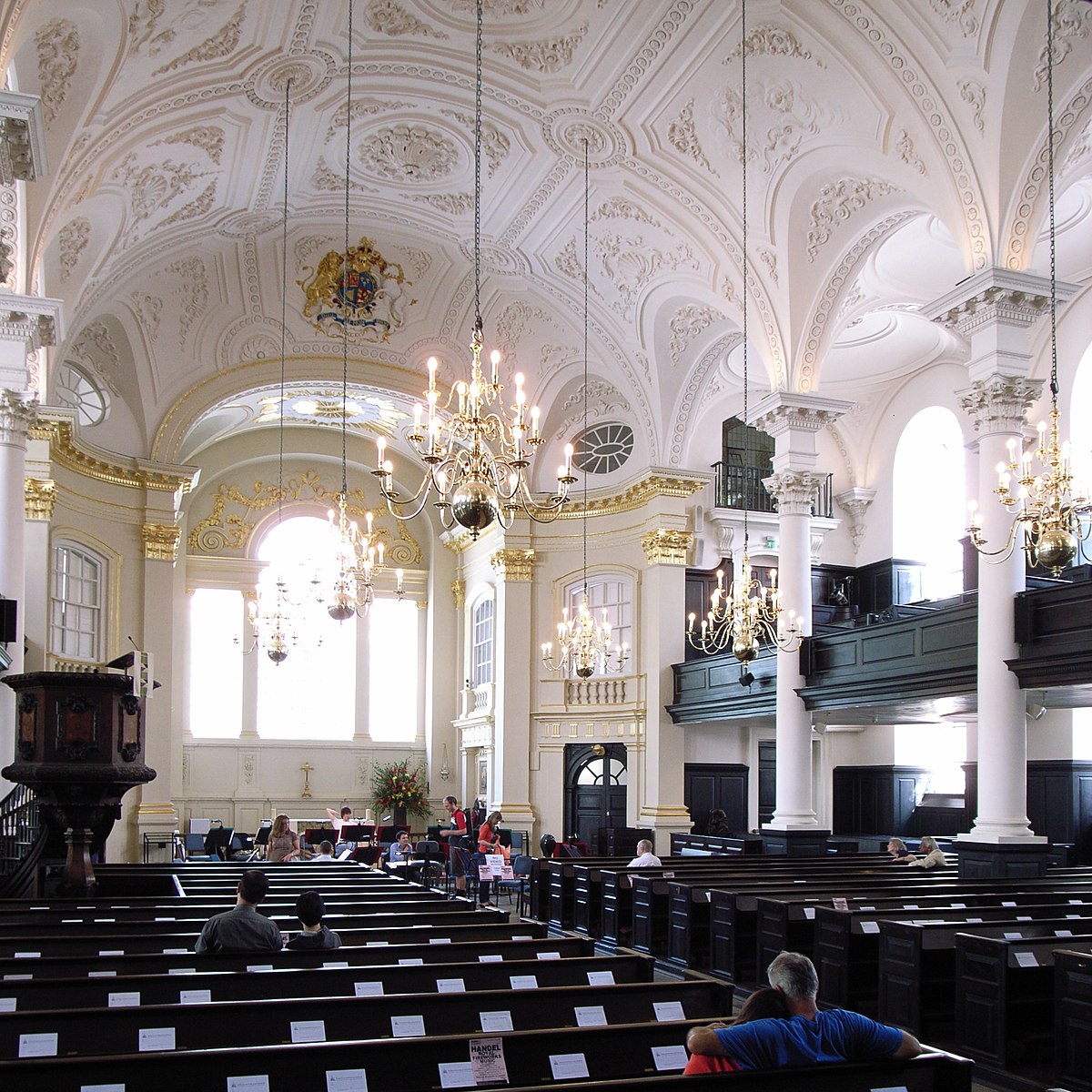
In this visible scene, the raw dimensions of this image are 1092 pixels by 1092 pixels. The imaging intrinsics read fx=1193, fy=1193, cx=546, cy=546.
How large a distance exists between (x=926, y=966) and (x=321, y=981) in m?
4.95

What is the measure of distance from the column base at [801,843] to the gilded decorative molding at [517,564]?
8528 mm

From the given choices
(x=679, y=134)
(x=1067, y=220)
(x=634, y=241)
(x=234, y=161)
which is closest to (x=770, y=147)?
(x=679, y=134)

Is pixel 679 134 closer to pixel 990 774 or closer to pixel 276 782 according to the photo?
pixel 990 774

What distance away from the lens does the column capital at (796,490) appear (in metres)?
17.8

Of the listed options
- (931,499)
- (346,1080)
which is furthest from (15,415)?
(931,499)

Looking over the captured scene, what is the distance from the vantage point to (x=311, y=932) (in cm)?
726

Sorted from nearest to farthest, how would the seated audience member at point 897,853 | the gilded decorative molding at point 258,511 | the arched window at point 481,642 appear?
the seated audience member at point 897,853 → the arched window at point 481,642 → the gilded decorative molding at point 258,511

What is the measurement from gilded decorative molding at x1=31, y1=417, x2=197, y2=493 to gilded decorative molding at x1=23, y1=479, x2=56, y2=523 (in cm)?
70

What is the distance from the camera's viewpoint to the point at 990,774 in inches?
507

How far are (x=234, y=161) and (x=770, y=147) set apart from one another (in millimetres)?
7801

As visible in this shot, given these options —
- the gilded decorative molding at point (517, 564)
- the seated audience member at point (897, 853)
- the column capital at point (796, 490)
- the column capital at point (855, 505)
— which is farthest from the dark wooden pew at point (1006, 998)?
the column capital at point (855, 505)

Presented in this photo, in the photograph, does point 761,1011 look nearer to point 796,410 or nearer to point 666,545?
point 796,410

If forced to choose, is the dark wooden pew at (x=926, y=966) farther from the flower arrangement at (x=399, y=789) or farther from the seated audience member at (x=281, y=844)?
the flower arrangement at (x=399, y=789)

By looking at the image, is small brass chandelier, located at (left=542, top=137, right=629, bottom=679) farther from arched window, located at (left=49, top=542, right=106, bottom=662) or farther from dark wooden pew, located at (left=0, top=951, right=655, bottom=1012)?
dark wooden pew, located at (left=0, top=951, right=655, bottom=1012)
